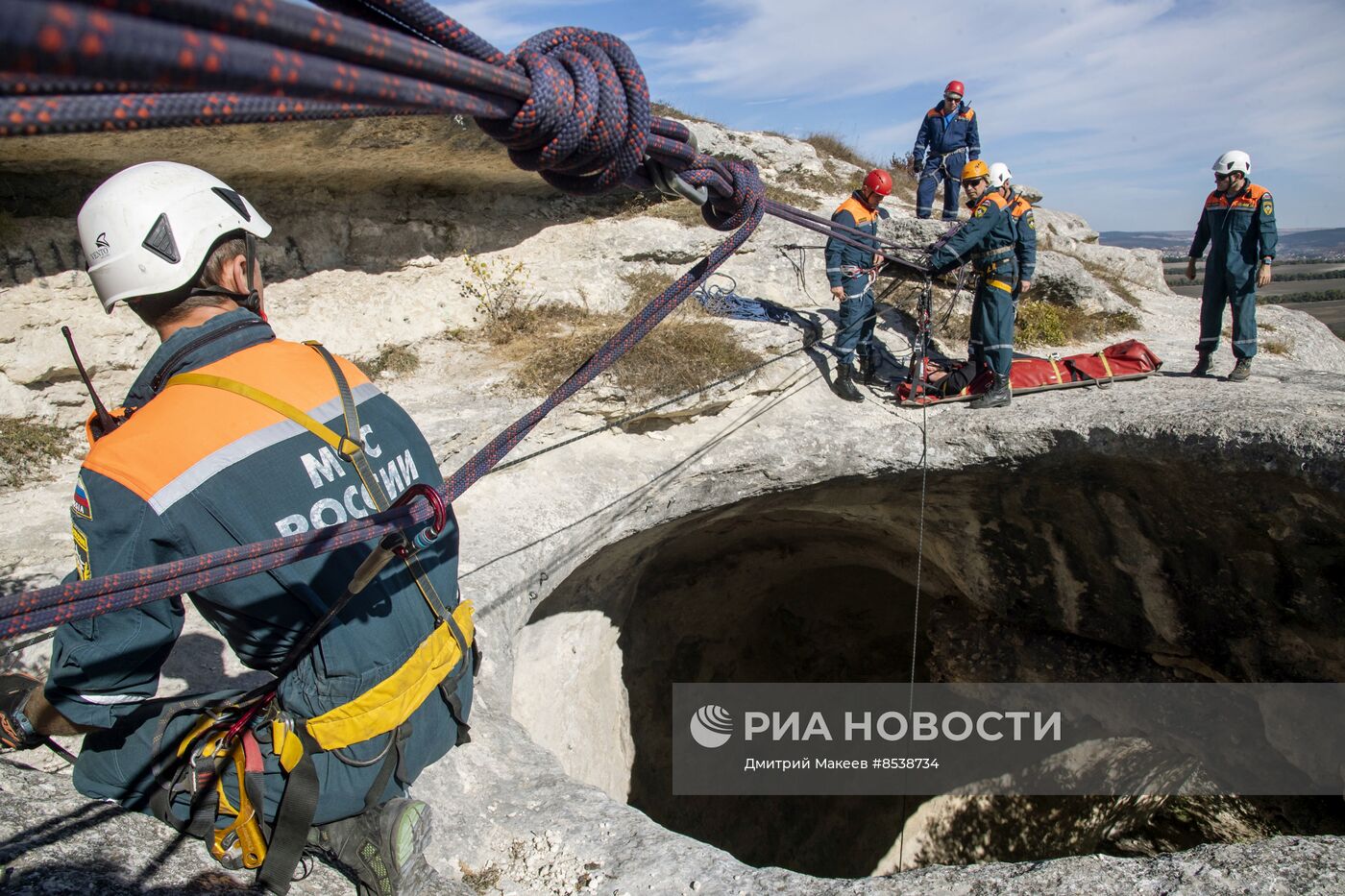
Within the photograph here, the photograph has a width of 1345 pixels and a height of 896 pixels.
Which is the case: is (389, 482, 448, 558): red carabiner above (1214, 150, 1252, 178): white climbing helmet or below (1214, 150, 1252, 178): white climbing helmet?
below

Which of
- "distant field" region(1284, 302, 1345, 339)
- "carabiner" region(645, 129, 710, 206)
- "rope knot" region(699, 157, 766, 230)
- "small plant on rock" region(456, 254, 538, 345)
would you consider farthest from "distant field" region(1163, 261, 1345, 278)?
"carabiner" region(645, 129, 710, 206)

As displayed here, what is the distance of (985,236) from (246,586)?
6.26 m

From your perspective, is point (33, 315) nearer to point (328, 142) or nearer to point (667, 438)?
point (328, 142)

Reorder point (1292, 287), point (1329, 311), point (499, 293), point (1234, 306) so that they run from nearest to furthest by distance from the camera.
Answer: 1. point (1234, 306)
2. point (499, 293)
3. point (1329, 311)
4. point (1292, 287)

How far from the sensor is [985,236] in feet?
21.5

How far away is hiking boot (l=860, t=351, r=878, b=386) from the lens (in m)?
7.20

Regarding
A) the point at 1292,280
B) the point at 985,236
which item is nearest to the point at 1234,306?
the point at 985,236

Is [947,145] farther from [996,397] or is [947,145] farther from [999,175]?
[996,397]

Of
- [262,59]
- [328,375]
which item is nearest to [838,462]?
[328,375]

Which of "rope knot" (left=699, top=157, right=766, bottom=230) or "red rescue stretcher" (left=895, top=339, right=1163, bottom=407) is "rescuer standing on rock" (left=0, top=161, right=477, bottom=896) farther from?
"red rescue stretcher" (left=895, top=339, right=1163, bottom=407)

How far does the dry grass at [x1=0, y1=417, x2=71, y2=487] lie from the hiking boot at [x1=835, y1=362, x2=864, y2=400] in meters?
5.92

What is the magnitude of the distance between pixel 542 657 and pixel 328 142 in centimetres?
447

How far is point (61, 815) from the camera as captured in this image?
2.24 meters

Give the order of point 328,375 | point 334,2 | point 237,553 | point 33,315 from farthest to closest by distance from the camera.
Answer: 1. point 33,315
2. point 328,375
3. point 237,553
4. point 334,2
